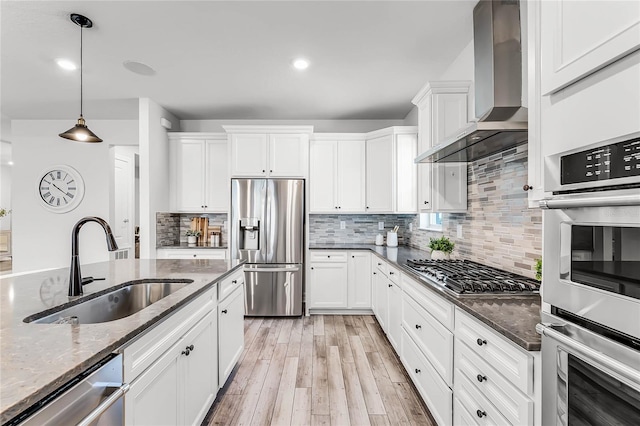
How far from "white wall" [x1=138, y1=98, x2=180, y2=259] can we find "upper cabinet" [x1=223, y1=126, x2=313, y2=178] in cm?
91

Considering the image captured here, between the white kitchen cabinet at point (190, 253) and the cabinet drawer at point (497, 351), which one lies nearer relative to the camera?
the cabinet drawer at point (497, 351)

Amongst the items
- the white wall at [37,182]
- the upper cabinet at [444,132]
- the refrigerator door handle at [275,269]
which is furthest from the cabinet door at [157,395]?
the white wall at [37,182]

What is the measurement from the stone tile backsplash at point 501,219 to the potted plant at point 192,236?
3390mm

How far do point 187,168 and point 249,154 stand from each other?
1007mm

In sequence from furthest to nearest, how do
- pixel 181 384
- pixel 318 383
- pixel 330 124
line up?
pixel 330 124 < pixel 318 383 < pixel 181 384

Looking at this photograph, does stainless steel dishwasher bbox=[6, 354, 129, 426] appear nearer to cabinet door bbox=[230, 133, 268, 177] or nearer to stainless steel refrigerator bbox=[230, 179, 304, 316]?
stainless steel refrigerator bbox=[230, 179, 304, 316]

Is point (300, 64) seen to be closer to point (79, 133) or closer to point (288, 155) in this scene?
point (288, 155)

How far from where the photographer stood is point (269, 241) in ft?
12.7

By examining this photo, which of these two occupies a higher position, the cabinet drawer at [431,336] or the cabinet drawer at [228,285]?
the cabinet drawer at [228,285]

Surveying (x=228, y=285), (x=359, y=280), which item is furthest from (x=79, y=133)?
(x=359, y=280)

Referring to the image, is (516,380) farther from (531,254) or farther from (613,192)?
(531,254)

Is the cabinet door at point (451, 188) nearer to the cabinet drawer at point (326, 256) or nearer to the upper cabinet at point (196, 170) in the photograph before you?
the cabinet drawer at point (326, 256)

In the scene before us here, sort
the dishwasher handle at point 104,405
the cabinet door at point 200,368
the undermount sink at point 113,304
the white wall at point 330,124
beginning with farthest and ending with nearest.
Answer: the white wall at point 330,124
the cabinet door at point 200,368
the undermount sink at point 113,304
the dishwasher handle at point 104,405

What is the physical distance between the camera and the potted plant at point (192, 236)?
4320 millimetres
